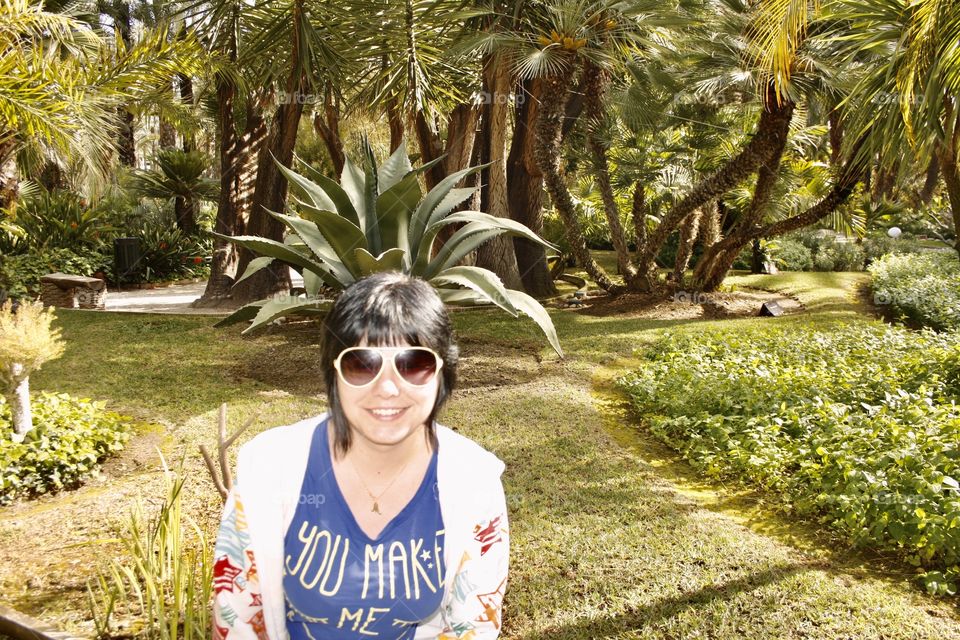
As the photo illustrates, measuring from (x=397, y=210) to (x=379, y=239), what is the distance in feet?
0.95

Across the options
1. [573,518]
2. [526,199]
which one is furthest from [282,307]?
[526,199]

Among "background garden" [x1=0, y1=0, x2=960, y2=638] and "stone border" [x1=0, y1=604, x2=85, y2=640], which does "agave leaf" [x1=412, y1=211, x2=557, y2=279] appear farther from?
"stone border" [x1=0, y1=604, x2=85, y2=640]

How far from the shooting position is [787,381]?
5.55 metres

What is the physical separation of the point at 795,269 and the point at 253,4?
41.7 ft

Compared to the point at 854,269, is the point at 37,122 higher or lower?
higher

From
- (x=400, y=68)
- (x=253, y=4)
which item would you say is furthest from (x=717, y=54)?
(x=253, y=4)

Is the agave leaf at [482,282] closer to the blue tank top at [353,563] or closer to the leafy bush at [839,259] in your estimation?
the blue tank top at [353,563]

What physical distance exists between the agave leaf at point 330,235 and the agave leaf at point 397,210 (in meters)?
0.41

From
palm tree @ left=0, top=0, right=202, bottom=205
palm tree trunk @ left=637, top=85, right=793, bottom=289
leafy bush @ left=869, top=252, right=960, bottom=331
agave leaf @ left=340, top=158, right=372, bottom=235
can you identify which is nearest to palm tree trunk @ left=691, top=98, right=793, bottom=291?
palm tree trunk @ left=637, top=85, right=793, bottom=289

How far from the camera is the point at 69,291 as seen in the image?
399 inches

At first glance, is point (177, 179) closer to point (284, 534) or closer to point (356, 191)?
point (356, 191)

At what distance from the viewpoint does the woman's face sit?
157 cm

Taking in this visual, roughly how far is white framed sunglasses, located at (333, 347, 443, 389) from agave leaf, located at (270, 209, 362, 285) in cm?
352

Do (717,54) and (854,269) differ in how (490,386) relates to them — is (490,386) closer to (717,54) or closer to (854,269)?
(717,54)
